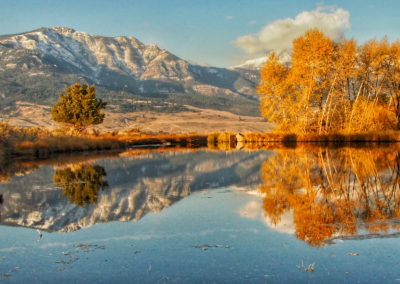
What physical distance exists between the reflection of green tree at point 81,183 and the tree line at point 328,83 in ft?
83.7

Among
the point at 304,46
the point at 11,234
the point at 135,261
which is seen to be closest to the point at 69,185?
the point at 11,234

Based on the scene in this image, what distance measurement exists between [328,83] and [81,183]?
30233 mm

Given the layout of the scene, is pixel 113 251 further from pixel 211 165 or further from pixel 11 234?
pixel 211 165

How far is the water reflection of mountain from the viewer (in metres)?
8.34


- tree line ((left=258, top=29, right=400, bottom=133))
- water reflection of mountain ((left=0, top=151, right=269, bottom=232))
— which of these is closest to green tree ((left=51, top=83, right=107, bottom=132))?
tree line ((left=258, top=29, right=400, bottom=133))

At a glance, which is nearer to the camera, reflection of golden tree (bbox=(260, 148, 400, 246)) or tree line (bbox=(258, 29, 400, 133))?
reflection of golden tree (bbox=(260, 148, 400, 246))

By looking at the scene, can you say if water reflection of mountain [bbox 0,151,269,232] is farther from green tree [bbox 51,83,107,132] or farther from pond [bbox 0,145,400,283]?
green tree [bbox 51,83,107,132]

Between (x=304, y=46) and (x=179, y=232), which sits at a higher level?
(x=304, y=46)

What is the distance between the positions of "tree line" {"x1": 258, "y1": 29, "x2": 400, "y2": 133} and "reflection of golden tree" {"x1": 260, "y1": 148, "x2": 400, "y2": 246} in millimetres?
22239

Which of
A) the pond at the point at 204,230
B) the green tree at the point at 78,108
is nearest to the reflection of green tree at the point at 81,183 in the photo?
the pond at the point at 204,230

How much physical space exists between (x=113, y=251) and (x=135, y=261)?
625 millimetres

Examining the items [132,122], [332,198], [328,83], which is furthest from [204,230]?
[132,122]

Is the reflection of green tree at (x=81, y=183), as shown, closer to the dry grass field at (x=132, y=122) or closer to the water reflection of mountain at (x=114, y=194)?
the water reflection of mountain at (x=114, y=194)

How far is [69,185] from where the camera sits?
1285cm
